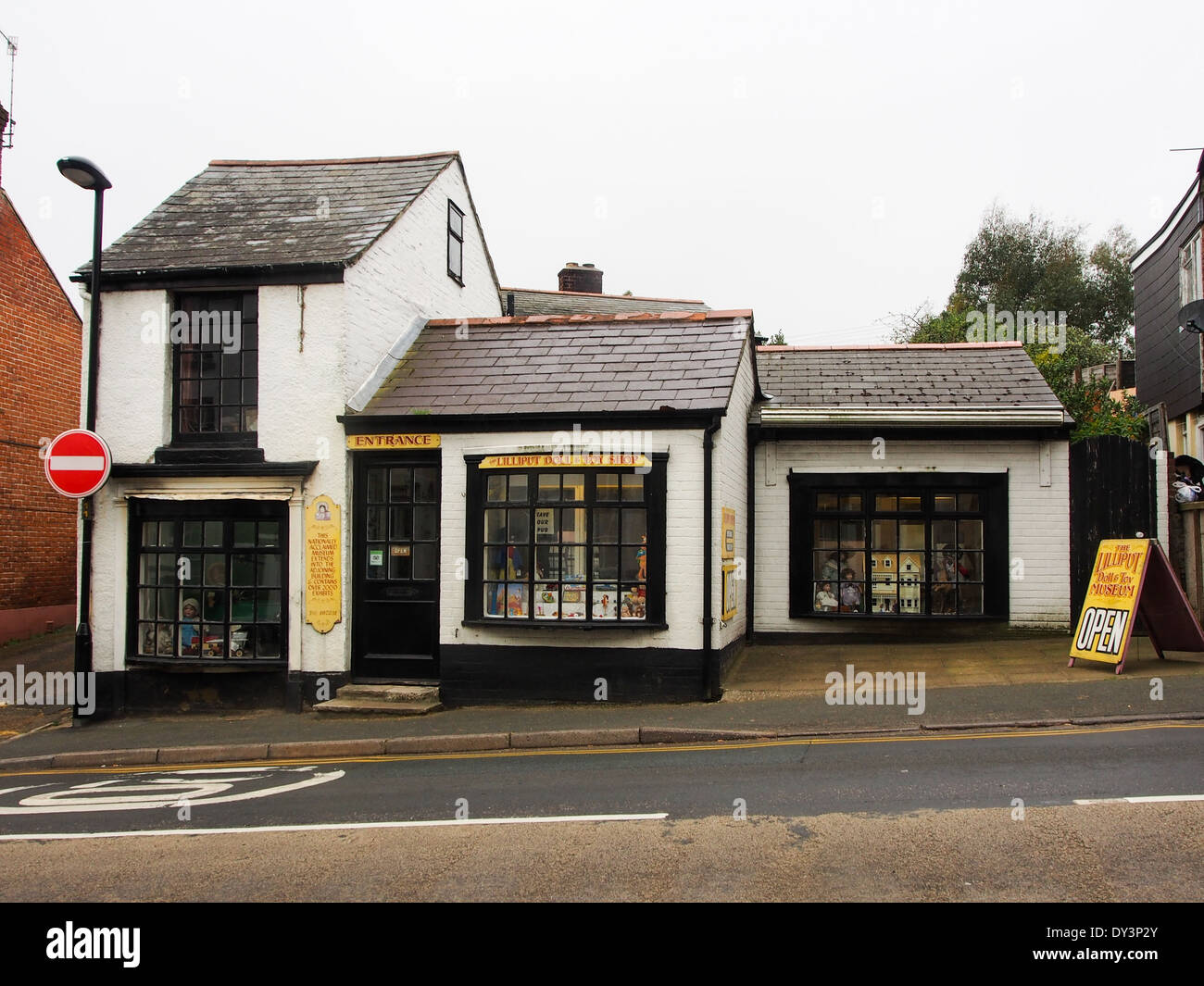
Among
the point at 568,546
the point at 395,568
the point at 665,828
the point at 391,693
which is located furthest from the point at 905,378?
the point at 665,828

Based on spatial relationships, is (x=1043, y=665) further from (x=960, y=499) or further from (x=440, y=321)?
(x=440, y=321)

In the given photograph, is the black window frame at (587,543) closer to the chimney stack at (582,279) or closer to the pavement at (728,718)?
the pavement at (728,718)

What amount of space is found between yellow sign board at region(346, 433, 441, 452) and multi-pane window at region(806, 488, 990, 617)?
568 centimetres

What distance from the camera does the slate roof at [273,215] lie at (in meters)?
11.9

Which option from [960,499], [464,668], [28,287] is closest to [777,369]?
[960,499]

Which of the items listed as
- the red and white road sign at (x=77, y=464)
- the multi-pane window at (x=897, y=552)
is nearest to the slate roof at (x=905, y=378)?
the multi-pane window at (x=897, y=552)

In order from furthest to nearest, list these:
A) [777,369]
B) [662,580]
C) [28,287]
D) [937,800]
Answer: [28,287], [777,369], [662,580], [937,800]

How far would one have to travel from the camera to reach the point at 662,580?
35.1 feet

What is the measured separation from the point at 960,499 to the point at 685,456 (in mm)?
4927

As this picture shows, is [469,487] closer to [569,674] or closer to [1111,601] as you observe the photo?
[569,674]

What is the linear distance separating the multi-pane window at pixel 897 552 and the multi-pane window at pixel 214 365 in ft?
26.1
